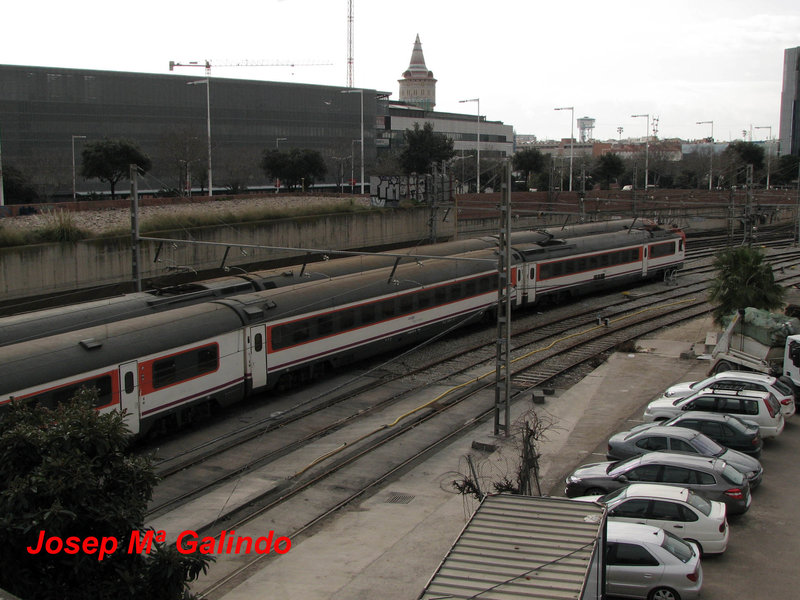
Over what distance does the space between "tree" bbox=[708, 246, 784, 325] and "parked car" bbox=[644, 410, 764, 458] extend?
12321 mm

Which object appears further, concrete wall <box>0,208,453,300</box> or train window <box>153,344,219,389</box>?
concrete wall <box>0,208,453,300</box>

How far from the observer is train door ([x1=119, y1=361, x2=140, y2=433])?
696 inches

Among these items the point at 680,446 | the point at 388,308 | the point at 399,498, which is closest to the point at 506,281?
the point at 680,446

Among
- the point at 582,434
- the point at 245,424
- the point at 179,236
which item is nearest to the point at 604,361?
the point at 582,434

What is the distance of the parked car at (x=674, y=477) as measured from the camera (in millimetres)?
14180

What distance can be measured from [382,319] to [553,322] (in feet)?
32.3

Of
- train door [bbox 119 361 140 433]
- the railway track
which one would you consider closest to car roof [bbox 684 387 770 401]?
the railway track

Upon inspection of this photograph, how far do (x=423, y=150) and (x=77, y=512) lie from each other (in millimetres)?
62229

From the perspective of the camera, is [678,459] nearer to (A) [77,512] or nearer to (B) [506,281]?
(B) [506,281]

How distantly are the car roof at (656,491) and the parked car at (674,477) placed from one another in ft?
Answer: 2.91

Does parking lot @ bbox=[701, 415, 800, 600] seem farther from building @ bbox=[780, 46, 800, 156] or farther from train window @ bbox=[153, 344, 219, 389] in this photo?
building @ bbox=[780, 46, 800, 156]

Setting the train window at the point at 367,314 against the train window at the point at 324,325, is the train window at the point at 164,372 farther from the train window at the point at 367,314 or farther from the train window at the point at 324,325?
the train window at the point at 367,314

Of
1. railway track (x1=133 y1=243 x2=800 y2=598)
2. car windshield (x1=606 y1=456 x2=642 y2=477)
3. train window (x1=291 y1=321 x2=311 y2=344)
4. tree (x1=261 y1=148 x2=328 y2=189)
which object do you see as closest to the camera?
car windshield (x1=606 y1=456 x2=642 y2=477)

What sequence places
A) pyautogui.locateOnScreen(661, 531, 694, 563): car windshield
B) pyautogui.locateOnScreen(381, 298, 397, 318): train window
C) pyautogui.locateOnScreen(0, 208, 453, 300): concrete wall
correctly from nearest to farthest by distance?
pyautogui.locateOnScreen(661, 531, 694, 563): car windshield
pyautogui.locateOnScreen(381, 298, 397, 318): train window
pyautogui.locateOnScreen(0, 208, 453, 300): concrete wall
